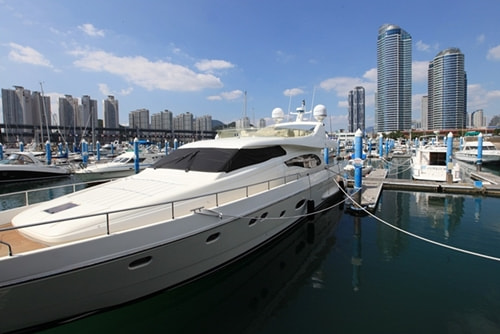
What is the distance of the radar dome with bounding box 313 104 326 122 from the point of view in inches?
478

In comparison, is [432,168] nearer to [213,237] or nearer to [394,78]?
[213,237]

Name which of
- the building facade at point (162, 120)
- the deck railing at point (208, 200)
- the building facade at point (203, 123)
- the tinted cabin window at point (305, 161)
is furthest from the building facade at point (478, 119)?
the deck railing at point (208, 200)

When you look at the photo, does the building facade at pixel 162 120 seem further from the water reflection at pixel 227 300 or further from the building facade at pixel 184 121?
the water reflection at pixel 227 300

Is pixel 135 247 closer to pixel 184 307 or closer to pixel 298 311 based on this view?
pixel 184 307

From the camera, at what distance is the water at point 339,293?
432 cm

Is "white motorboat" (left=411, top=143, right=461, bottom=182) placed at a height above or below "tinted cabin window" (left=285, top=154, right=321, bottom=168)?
below

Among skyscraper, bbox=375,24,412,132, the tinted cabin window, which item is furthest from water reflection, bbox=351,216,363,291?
skyscraper, bbox=375,24,412,132

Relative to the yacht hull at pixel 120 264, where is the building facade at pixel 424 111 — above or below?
above

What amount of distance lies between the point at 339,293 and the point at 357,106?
88830mm

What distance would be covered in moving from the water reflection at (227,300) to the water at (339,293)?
17 mm

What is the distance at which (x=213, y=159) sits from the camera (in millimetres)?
6648

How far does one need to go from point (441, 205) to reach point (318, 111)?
6.72 metres

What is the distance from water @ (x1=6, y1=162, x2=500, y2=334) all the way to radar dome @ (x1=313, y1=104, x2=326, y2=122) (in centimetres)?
580

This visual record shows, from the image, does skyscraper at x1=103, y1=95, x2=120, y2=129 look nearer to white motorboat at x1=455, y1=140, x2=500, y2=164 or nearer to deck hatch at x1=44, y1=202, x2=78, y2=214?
white motorboat at x1=455, y1=140, x2=500, y2=164
